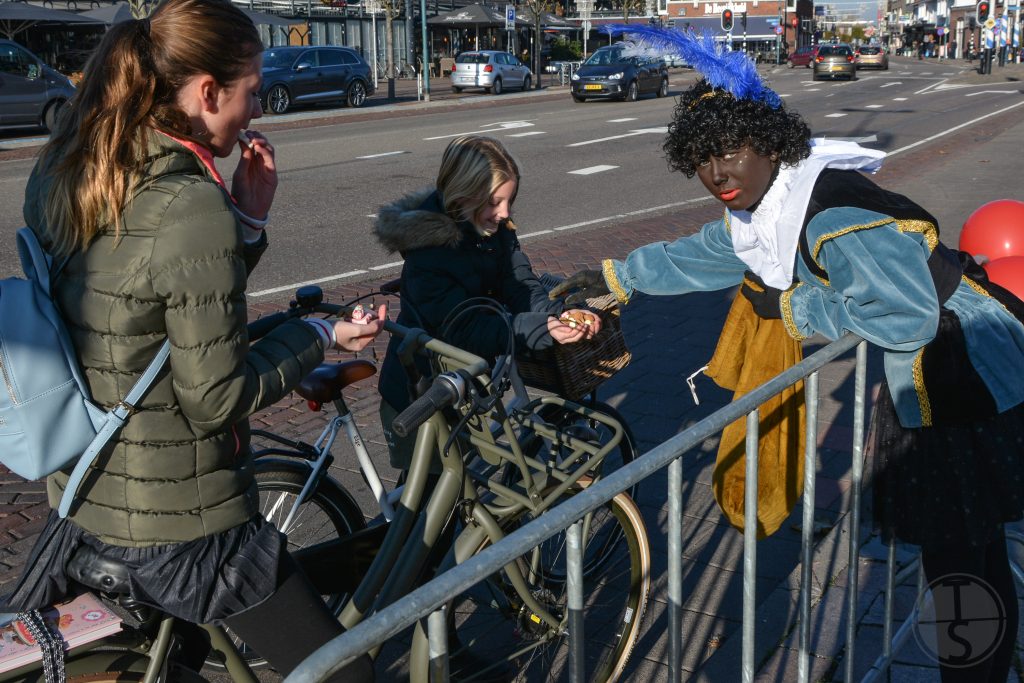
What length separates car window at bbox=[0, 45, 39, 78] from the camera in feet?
63.6

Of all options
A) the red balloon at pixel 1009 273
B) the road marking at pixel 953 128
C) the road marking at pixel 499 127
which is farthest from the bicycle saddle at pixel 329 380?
the road marking at pixel 499 127

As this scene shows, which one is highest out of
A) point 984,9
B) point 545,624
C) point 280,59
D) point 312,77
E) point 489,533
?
point 984,9

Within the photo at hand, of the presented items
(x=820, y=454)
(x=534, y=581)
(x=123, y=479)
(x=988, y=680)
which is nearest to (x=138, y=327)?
(x=123, y=479)

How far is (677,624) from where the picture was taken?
6.99 feet

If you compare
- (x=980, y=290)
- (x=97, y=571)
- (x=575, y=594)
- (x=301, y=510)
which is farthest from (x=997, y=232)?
(x=97, y=571)

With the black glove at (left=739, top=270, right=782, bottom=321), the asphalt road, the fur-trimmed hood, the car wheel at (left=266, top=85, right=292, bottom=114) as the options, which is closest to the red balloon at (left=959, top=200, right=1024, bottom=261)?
the asphalt road

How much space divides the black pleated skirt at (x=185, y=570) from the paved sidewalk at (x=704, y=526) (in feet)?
3.99

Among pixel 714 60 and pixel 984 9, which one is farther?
pixel 984 9

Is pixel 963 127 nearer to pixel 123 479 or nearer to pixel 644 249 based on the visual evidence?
pixel 644 249

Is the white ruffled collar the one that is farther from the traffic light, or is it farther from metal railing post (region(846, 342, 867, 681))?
the traffic light

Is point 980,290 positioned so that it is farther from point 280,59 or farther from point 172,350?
point 280,59

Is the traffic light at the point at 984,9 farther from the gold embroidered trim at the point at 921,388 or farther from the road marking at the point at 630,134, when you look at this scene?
the gold embroidered trim at the point at 921,388

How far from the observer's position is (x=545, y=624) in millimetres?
2941

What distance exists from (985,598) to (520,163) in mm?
2455
